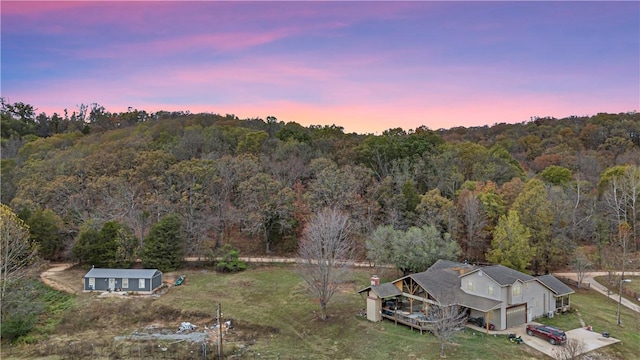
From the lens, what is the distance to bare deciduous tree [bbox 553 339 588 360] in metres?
21.1

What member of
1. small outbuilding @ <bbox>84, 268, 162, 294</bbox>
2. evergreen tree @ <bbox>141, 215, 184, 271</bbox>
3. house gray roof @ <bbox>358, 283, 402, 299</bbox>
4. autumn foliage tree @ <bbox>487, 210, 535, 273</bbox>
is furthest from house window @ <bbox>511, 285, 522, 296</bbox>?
evergreen tree @ <bbox>141, 215, 184, 271</bbox>

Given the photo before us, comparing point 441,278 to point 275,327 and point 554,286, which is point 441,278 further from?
point 275,327

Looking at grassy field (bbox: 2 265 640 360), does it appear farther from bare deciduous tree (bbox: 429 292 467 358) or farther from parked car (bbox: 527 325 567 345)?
parked car (bbox: 527 325 567 345)

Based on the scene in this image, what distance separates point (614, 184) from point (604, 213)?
3.56m

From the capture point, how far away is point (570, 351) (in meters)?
21.0

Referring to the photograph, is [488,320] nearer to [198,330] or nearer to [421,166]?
[198,330]

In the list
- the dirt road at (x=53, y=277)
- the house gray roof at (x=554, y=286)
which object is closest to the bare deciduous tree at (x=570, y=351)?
the house gray roof at (x=554, y=286)

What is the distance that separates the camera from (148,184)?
50562 mm

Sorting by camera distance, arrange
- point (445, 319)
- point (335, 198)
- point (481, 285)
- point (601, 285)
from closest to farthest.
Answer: point (445, 319) < point (481, 285) < point (601, 285) < point (335, 198)

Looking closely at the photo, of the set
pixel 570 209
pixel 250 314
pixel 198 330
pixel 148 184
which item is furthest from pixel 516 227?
pixel 148 184

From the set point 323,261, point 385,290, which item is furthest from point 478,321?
point 323,261

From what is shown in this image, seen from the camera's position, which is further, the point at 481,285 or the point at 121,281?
the point at 121,281

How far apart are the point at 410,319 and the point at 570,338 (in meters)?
8.83

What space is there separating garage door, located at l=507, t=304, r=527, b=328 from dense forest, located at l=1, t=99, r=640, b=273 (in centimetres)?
885
